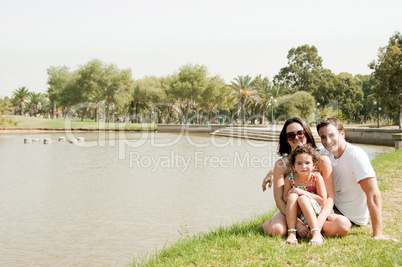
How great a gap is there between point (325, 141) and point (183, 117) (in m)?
64.0

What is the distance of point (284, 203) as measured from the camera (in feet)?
14.0

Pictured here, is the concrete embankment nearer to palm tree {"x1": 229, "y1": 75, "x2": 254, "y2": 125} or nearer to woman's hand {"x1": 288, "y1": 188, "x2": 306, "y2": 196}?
palm tree {"x1": 229, "y1": 75, "x2": 254, "y2": 125}

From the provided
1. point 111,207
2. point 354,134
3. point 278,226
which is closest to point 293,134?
point 278,226

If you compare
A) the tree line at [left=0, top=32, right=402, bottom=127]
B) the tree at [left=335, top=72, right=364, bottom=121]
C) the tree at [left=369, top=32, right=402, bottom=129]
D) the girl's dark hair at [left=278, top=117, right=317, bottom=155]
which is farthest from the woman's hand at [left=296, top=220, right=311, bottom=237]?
the tree at [left=335, top=72, right=364, bottom=121]

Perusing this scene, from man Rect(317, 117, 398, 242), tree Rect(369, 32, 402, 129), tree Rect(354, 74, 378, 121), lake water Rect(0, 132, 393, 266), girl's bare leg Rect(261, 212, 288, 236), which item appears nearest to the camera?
man Rect(317, 117, 398, 242)

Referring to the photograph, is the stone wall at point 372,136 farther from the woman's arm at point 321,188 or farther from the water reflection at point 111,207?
the woman's arm at point 321,188

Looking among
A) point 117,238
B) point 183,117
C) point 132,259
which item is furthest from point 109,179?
point 183,117

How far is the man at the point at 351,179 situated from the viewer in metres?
4.07

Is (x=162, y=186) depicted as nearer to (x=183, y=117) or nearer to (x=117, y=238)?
(x=117, y=238)

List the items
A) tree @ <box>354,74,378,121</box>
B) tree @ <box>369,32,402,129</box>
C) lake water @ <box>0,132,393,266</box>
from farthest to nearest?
tree @ <box>354,74,378,121</box> < tree @ <box>369,32,402,129</box> < lake water @ <box>0,132,393,266</box>

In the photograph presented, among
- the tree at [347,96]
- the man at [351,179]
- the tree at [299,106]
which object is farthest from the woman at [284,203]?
the tree at [347,96]

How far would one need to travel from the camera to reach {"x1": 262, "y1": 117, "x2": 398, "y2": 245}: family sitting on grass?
13.3 ft

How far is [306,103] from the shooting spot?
5825 cm

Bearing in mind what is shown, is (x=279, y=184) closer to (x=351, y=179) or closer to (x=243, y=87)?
(x=351, y=179)
